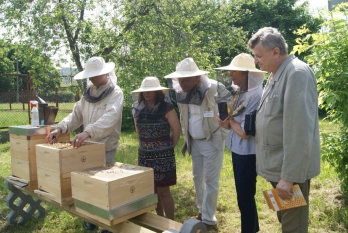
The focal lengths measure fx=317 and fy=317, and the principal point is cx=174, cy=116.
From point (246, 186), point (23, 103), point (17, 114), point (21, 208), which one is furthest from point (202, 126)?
point (17, 114)

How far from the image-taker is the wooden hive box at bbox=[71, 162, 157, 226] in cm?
218

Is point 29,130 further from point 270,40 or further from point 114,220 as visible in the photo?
point 270,40

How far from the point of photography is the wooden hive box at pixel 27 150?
3053 millimetres

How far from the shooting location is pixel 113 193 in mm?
2170

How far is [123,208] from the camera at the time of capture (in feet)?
7.38

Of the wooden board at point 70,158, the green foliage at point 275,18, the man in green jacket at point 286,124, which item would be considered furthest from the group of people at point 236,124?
the green foliage at point 275,18

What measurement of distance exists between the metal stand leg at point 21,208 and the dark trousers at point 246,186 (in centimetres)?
265

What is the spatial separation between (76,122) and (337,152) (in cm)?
296

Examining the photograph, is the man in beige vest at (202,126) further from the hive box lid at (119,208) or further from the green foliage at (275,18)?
the green foliage at (275,18)

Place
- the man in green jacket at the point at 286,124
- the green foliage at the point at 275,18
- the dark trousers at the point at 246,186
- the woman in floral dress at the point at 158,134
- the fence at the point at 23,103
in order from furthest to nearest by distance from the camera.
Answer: the green foliage at the point at 275,18 < the fence at the point at 23,103 < the woman in floral dress at the point at 158,134 < the dark trousers at the point at 246,186 < the man in green jacket at the point at 286,124

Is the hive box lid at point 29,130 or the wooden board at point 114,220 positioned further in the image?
the hive box lid at point 29,130

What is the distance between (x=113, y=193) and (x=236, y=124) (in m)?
1.17

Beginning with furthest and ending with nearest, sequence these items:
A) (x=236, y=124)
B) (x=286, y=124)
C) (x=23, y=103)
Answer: (x=23, y=103) → (x=236, y=124) → (x=286, y=124)

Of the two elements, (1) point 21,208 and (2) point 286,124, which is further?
(1) point 21,208
